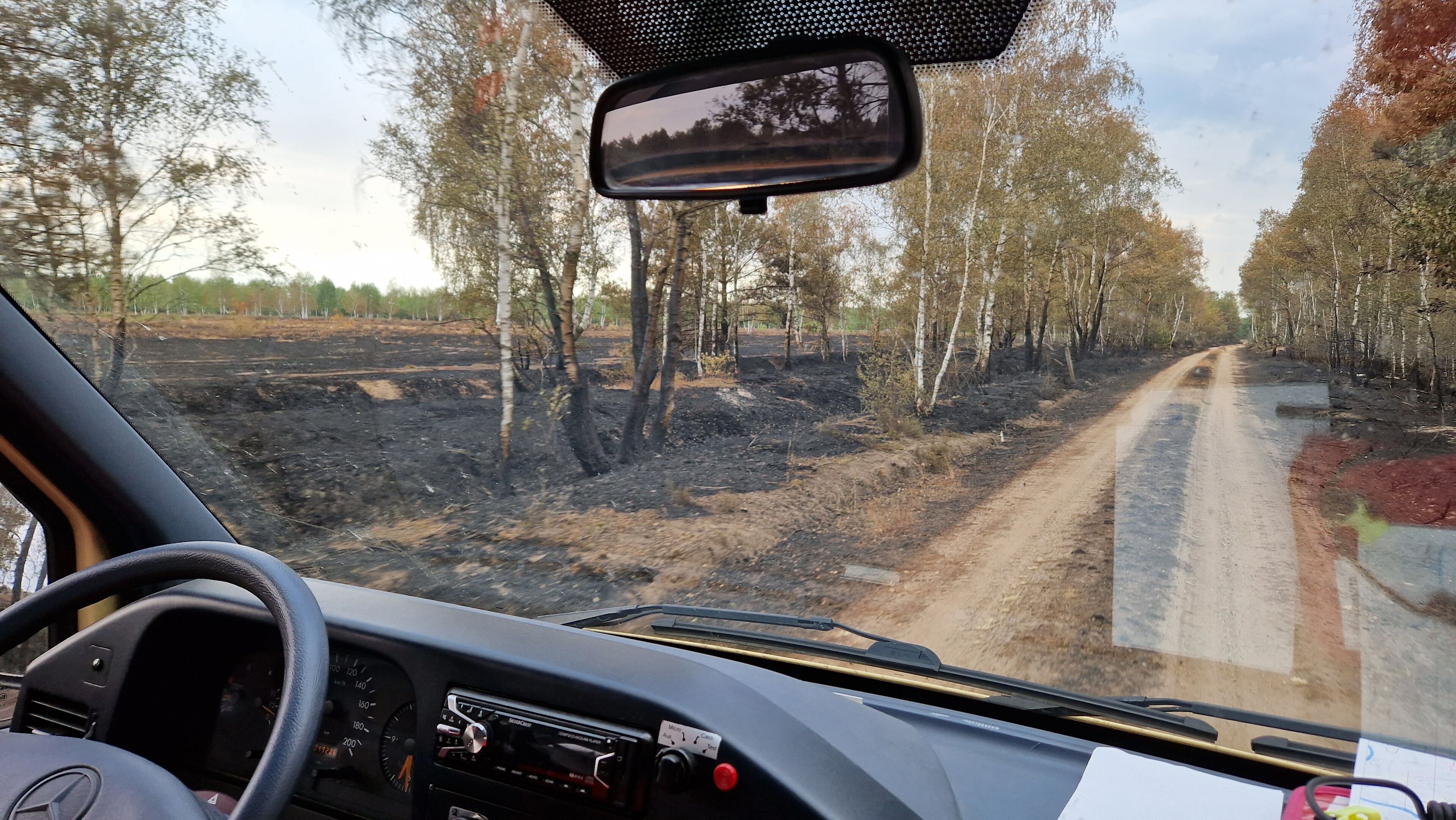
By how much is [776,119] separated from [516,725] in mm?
1575

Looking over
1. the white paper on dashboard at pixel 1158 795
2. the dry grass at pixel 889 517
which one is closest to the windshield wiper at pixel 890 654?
the white paper on dashboard at pixel 1158 795

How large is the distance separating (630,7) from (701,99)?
0.27m

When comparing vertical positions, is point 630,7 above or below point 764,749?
above

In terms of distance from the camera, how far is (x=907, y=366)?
5234mm

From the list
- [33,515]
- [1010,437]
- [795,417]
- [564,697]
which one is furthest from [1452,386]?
[33,515]

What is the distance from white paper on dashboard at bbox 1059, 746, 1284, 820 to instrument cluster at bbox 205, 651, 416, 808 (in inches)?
64.5

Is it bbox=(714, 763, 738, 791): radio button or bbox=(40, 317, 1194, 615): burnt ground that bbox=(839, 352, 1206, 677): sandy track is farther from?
bbox=(714, 763, 738, 791): radio button

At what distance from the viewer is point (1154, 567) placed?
10.5 ft

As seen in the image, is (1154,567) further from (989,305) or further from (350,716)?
(350,716)

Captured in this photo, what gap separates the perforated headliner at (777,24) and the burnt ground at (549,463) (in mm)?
2109

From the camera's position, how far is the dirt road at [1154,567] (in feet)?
8.48

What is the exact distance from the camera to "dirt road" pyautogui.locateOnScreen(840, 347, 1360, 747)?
2586 millimetres

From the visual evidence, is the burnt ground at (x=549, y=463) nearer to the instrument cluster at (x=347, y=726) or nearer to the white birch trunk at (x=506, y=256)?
the white birch trunk at (x=506, y=256)

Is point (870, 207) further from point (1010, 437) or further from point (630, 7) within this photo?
point (630, 7)
